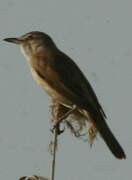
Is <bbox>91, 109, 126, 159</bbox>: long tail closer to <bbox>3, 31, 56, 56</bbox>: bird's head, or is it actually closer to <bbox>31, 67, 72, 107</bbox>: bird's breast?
<bbox>31, 67, 72, 107</bbox>: bird's breast

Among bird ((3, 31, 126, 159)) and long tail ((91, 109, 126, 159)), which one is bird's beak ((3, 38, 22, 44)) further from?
long tail ((91, 109, 126, 159))

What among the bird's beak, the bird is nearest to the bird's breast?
the bird

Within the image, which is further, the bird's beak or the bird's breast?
the bird's beak

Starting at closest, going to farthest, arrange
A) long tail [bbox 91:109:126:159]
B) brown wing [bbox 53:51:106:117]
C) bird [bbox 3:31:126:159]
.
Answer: long tail [bbox 91:109:126:159]
bird [bbox 3:31:126:159]
brown wing [bbox 53:51:106:117]

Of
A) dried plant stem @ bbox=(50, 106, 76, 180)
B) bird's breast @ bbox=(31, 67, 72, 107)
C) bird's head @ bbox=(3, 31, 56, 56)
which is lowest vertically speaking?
dried plant stem @ bbox=(50, 106, 76, 180)

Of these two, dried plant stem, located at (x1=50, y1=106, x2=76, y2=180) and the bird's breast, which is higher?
the bird's breast

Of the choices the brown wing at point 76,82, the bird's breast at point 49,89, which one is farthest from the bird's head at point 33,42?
the brown wing at point 76,82

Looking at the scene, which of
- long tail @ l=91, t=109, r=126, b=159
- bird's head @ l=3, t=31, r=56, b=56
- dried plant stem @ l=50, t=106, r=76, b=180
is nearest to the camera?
dried plant stem @ l=50, t=106, r=76, b=180

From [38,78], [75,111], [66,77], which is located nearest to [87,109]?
[75,111]

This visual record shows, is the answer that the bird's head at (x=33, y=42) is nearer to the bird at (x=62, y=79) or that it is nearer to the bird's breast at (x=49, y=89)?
the bird at (x=62, y=79)
